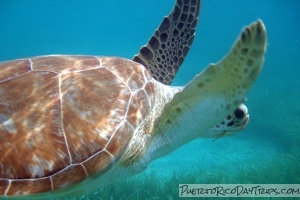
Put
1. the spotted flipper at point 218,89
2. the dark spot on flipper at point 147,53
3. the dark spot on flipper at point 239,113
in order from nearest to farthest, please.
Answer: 1. the spotted flipper at point 218,89
2. the dark spot on flipper at point 239,113
3. the dark spot on flipper at point 147,53

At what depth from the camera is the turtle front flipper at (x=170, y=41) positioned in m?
4.19

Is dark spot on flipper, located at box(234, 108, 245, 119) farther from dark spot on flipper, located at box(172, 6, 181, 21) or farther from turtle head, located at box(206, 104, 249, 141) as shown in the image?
dark spot on flipper, located at box(172, 6, 181, 21)

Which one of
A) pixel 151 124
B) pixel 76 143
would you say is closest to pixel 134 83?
pixel 151 124

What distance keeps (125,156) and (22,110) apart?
978 millimetres

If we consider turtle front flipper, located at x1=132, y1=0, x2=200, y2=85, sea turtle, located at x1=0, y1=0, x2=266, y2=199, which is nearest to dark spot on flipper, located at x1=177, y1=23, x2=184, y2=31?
turtle front flipper, located at x1=132, y1=0, x2=200, y2=85

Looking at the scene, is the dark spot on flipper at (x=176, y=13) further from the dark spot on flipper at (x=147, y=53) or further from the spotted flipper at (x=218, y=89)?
the spotted flipper at (x=218, y=89)

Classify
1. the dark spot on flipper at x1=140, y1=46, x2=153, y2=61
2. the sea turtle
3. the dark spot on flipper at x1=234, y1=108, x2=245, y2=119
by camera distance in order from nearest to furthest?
1. the sea turtle
2. the dark spot on flipper at x1=234, y1=108, x2=245, y2=119
3. the dark spot on flipper at x1=140, y1=46, x2=153, y2=61

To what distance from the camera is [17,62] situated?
272 centimetres

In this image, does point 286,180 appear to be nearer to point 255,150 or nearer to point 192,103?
point 255,150

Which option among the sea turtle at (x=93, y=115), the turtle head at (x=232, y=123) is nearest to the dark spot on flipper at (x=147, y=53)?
the sea turtle at (x=93, y=115)

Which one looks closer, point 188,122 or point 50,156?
point 50,156

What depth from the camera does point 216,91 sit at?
81.3 inches

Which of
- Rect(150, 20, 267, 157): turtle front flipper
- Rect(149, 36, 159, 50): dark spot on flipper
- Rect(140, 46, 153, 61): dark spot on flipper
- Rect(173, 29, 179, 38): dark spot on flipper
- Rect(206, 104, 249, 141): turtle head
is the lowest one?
Rect(206, 104, 249, 141): turtle head

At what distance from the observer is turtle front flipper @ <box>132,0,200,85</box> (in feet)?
13.7
